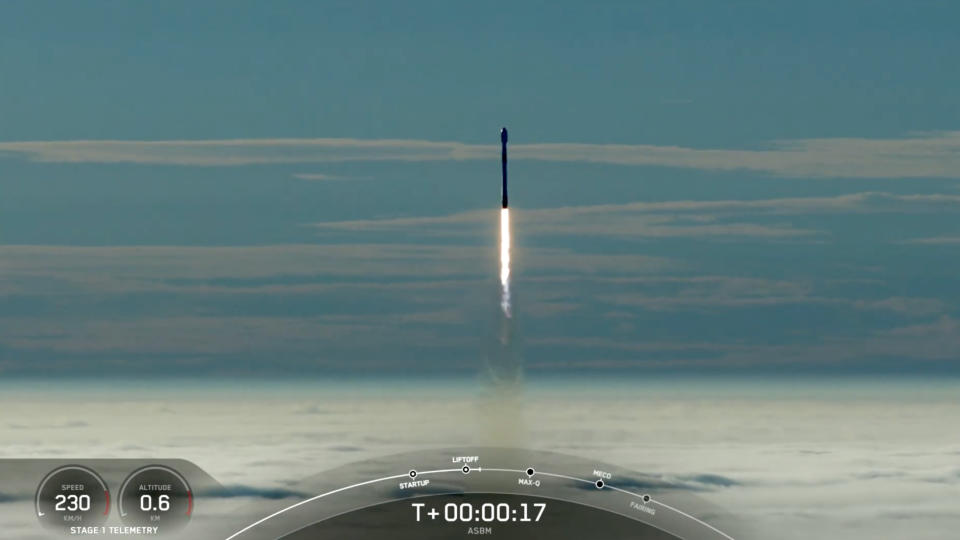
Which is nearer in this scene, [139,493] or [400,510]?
[139,493]

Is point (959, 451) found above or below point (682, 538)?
above

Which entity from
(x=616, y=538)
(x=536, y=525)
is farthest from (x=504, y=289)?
(x=536, y=525)

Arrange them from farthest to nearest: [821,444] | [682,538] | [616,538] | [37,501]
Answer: [821,444], [616,538], [682,538], [37,501]

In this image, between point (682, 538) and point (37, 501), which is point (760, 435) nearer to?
point (682, 538)

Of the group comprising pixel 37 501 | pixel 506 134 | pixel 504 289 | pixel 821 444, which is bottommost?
pixel 37 501

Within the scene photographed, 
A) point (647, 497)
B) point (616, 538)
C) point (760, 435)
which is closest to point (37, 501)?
point (647, 497)

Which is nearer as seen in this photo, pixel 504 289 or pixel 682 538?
pixel 682 538

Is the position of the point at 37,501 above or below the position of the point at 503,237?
below

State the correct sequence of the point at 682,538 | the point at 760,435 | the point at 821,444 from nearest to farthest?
the point at 682,538, the point at 821,444, the point at 760,435

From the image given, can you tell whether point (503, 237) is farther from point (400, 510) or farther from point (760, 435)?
point (760, 435)

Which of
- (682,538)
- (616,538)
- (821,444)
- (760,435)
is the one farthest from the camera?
(760,435)
